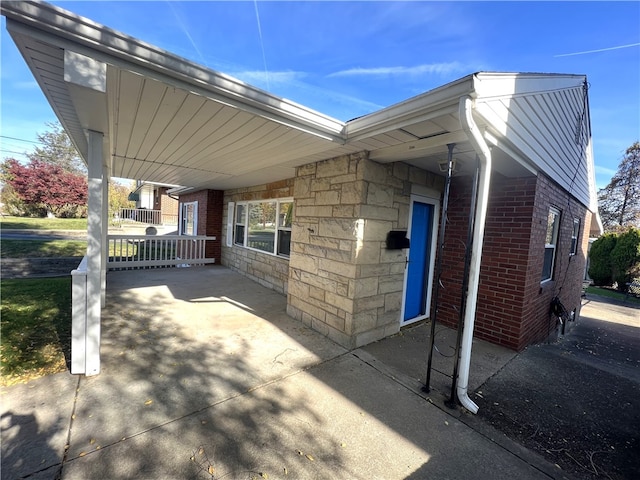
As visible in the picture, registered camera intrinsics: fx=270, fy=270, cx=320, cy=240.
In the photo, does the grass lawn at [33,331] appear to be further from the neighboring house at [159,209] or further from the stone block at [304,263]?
the neighboring house at [159,209]

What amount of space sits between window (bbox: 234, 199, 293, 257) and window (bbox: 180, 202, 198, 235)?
8.25 feet

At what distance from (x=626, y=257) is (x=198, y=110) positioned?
60.7 ft

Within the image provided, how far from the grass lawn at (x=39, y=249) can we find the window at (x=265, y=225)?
17.2 feet

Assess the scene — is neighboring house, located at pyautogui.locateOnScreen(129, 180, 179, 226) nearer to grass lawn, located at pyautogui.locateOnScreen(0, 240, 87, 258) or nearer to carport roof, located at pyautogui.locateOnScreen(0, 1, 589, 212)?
grass lawn, located at pyautogui.locateOnScreen(0, 240, 87, 258)

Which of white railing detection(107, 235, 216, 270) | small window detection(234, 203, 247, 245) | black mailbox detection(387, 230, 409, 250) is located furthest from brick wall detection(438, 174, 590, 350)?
white railing detection(107, 235, 216, 270)

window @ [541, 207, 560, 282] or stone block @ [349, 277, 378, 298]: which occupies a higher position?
window @ [541, 207, 560, 282]

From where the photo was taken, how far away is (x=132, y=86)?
2.11 metres

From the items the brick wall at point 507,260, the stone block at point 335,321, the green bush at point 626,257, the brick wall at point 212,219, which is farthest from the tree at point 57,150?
the green bush at point 626,257

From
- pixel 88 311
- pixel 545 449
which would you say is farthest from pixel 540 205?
pixel 88 311

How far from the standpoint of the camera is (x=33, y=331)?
11.5 ft

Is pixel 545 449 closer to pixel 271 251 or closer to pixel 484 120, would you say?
pixel 484 120

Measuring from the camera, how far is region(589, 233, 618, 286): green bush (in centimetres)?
1352

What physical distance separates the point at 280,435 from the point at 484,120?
3.14 metres

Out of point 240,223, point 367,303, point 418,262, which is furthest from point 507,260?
point 240,223
